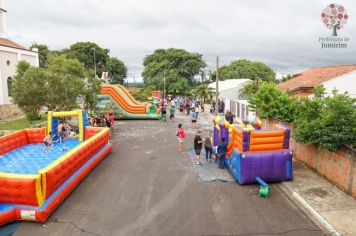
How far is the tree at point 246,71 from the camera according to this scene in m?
66.0

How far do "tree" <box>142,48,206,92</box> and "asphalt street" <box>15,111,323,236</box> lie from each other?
44.2 m

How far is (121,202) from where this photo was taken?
8047 mm

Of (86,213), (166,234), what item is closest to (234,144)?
(166,234)

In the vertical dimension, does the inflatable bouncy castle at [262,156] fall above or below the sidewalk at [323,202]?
above

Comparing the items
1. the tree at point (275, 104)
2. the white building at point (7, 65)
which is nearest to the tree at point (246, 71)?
the white building at point (7, 65)

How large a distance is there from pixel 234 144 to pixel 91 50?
60397 mm

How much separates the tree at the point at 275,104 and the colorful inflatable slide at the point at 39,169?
814 cm

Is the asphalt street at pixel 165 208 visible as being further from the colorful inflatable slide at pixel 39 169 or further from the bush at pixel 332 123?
the bush at pixel 332 123

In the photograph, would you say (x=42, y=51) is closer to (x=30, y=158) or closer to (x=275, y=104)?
(x=30, y=158)

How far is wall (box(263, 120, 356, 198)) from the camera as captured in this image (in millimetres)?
8172

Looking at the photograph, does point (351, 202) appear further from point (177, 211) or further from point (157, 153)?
point (157, 153)

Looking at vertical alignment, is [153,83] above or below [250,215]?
above

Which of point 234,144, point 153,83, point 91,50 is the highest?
point 91,50

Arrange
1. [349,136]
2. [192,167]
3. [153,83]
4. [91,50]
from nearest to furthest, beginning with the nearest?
[349,136]
[192,167]
[153,83]
[91,50]
